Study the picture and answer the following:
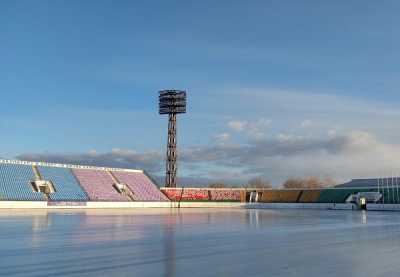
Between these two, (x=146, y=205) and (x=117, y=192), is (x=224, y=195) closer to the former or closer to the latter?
(x=146, y=205)

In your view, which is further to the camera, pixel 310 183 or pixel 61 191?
pixel 310 183

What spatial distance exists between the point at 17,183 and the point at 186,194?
30734mm

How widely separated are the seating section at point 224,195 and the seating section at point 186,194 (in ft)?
3.93

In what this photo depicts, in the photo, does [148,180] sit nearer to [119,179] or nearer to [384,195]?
[119,179]

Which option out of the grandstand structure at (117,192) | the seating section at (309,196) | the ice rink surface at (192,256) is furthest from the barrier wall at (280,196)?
the ice rink surface at (192,256)

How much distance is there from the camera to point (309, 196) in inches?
3078

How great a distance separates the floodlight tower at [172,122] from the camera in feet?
253

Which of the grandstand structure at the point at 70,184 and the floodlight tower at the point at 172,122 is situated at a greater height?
the floodlight tower at the point at 172,122

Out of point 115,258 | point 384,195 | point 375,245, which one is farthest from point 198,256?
point 384,195

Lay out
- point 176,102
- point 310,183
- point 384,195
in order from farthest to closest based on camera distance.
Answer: point 310,183
point 176,102
point 384,195

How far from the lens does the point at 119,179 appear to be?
7106 cm

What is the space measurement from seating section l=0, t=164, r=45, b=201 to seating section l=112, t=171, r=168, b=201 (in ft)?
50.2

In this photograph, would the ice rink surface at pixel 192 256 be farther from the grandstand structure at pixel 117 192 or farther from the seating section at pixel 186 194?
the seating section at pixel 186 194

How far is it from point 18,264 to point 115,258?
7.43 ft
